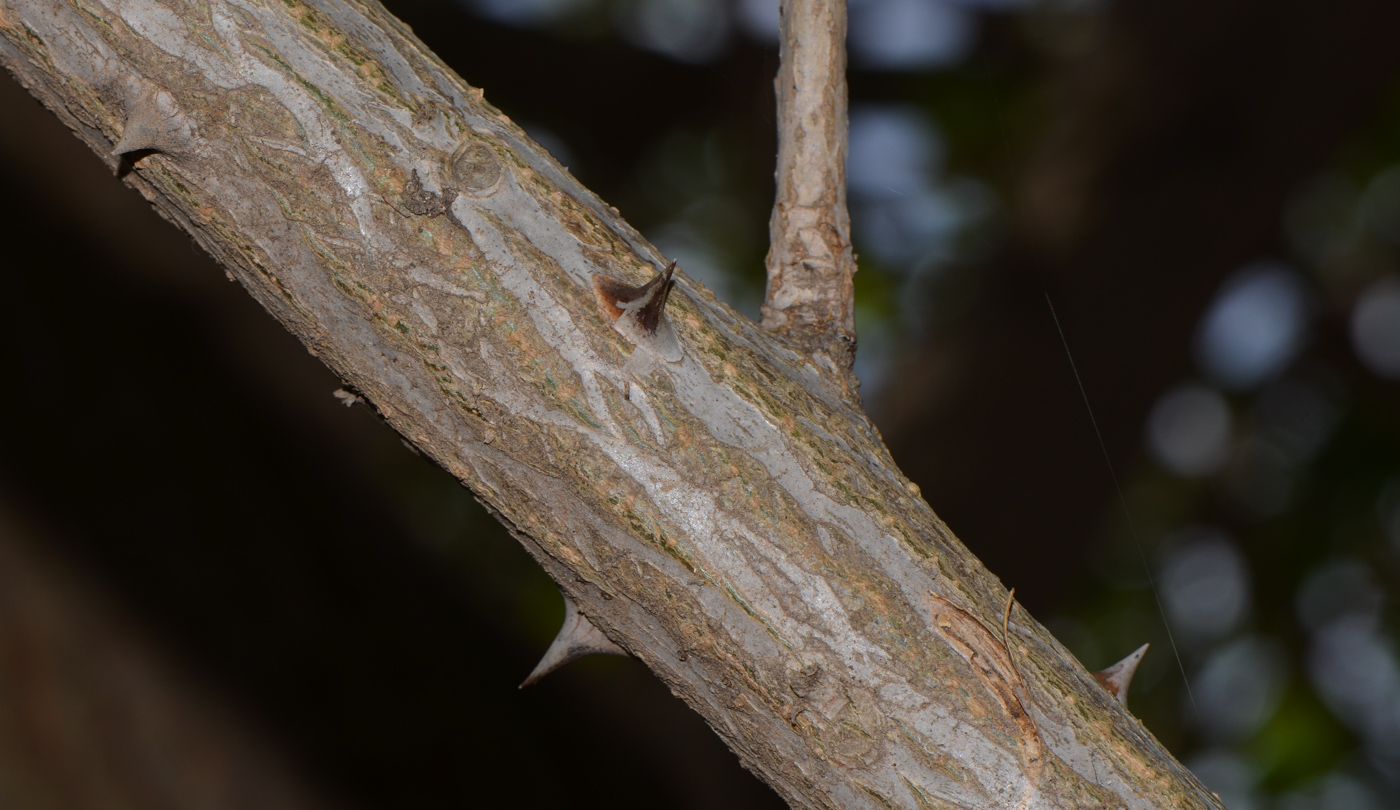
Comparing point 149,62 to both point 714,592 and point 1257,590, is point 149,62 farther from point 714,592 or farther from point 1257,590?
point 1257,590

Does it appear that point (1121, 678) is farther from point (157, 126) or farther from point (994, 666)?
point (157, 126)

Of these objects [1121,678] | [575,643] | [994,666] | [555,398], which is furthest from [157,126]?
[1121,678]

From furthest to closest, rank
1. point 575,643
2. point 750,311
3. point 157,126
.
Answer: point 750,311 < point 575,643 < point 157,126

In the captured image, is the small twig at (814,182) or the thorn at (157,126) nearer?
the thorn at (157,126)

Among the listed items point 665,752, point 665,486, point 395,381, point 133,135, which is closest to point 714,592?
point 665,486

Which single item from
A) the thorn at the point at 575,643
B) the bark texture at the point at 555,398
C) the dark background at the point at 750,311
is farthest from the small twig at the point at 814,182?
the dark background at the point at 750,311

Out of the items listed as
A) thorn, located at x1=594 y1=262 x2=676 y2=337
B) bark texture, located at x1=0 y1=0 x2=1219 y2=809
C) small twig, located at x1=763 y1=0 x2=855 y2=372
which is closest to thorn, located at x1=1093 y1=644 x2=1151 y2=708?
bark texture, located at x1=0 y1=0 x2=1219 y2=809

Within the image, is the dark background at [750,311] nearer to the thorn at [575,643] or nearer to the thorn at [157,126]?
the thorn at [575,643]

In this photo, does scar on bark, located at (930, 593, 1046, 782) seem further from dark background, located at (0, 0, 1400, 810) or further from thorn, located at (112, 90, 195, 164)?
dark background, located at (0, 0, 1400, 810)
